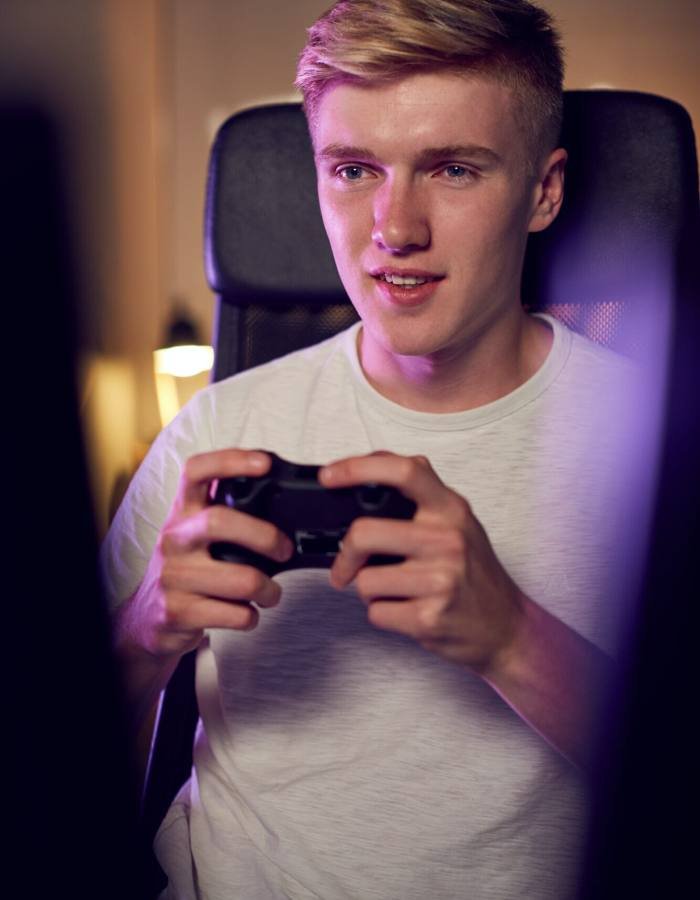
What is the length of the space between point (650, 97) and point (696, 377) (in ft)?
1.36

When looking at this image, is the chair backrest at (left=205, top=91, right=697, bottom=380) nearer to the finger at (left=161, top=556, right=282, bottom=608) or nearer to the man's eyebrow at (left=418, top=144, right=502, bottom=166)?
the man's eyebrow at (left=418, top=144, right=502, bottom=166)

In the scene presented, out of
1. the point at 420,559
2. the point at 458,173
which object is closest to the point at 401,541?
the point at 420,559

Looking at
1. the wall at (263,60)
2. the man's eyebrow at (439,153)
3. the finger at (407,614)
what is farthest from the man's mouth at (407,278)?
the wall at (263,60)

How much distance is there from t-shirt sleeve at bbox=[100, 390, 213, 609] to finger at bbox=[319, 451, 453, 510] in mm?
365

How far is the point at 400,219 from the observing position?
776 mm

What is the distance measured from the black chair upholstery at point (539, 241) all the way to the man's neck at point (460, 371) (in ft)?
0.29

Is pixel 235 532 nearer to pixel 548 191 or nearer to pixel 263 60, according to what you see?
pixel 548 191

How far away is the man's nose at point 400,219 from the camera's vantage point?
0.77 m

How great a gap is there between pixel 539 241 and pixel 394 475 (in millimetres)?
489

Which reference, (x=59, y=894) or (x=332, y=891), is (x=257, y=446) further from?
(x=59, y=894)

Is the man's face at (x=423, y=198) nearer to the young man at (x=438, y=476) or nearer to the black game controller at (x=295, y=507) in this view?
the young man at (x=438, y=476)

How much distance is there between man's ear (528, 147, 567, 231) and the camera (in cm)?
86

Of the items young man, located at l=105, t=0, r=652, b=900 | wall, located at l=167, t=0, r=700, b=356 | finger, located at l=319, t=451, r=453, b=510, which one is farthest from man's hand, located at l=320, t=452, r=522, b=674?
wall, located at l=167, t=0, r=700, b=356

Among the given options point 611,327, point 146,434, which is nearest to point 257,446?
point 611,327
